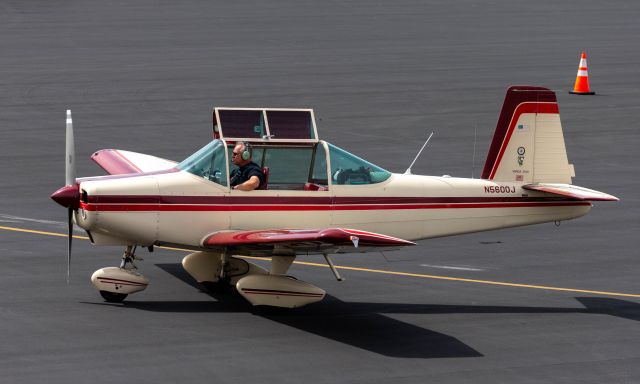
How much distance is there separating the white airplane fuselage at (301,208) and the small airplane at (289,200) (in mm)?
14

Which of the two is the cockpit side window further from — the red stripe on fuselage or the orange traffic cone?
the orange traffic cone

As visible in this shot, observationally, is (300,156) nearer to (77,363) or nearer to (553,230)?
(77,363)

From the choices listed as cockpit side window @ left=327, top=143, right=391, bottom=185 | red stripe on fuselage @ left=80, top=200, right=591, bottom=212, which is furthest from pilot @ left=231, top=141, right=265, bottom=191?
cockpit side window @ left=327, top=143, right=391, bottom=185

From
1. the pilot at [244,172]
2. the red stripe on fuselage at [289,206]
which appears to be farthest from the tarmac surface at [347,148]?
the pilot at [244,172]

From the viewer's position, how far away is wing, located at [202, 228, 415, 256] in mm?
13617

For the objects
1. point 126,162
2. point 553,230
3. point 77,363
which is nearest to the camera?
point 77,363

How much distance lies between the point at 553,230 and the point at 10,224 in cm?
944

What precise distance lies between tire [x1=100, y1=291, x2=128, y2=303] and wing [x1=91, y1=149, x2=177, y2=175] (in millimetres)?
3250

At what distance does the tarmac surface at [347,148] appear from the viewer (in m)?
13.7

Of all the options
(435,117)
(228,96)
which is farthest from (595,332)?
(228,96)

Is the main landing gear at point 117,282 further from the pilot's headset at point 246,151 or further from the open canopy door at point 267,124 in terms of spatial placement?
the open canopy door at point 267,124

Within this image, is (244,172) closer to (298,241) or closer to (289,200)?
(289,200)

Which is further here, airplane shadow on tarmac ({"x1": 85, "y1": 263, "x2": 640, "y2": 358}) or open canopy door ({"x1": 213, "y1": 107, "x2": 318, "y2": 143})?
open canopy door ({"x1": 213, "y1": 107, "x2": 318, "y2": 143})

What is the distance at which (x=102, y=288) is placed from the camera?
15531 mm
